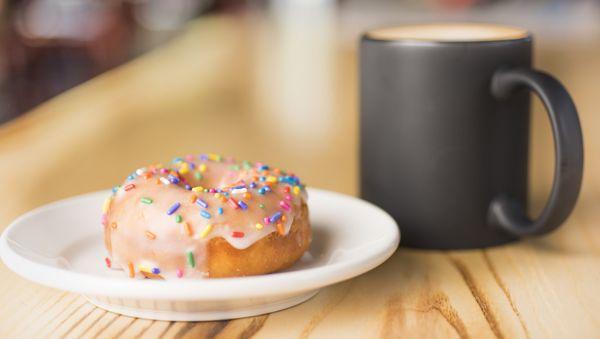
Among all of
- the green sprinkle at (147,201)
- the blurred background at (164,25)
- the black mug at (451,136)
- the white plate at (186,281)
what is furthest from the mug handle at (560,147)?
the blurred background at (164,25)

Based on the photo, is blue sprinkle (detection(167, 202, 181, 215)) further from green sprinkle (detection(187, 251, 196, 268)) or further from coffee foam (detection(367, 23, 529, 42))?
coffee foam (detection(367, 23, 529, 42))

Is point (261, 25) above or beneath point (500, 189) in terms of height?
beneath

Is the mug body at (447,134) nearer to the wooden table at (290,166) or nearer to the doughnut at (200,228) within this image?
the wooden table at (290,166)

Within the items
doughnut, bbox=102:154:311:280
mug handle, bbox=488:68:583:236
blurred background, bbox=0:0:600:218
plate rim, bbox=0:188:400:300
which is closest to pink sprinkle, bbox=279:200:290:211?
doughnut, bbox=102:154:311:280

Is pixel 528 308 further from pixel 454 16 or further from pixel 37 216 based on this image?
pixel 454 16

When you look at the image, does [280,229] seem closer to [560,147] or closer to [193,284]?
[193,284]

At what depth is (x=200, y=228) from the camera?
2.18 ft

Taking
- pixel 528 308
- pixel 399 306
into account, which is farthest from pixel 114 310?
pixel 528 308

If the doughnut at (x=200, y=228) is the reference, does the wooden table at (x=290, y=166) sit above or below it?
below

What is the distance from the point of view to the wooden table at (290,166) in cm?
65

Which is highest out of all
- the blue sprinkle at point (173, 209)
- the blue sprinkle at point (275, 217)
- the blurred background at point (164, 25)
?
the blue sprinkle at point (173, 209)

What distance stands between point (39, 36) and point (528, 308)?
2.71 m

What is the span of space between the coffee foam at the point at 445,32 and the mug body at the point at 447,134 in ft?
0.28

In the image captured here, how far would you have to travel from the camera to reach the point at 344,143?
1.45 m
